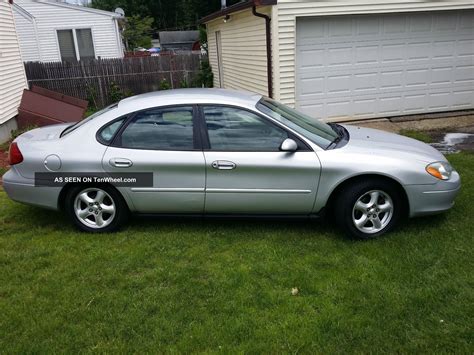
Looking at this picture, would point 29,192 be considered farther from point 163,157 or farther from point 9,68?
point 9,68

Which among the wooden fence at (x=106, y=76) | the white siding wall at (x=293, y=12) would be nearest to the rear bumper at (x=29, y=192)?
the white siding wall at (x=293, y=12)

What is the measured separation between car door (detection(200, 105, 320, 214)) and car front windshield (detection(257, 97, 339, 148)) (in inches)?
7.5

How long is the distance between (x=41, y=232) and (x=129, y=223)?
0.93 metres

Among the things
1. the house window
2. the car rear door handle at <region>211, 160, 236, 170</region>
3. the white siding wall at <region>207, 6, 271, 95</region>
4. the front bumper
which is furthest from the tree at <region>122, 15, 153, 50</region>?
the front bumper

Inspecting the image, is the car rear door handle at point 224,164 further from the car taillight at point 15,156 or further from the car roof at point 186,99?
the car taillight at point 15,156

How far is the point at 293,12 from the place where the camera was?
9.23 metres

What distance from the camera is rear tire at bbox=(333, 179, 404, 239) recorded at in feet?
14.2

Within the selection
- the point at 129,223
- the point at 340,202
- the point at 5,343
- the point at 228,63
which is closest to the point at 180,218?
the point at 129,223

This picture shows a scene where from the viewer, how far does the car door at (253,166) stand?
14.1 feet

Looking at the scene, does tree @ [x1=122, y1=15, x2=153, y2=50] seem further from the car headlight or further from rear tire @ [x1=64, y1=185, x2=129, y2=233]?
the car headlight

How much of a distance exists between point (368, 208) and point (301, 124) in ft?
3.67

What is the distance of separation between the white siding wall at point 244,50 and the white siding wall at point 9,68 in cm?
581

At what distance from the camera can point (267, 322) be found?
3201 millimetres

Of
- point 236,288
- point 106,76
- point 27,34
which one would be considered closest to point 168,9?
point 27,34
